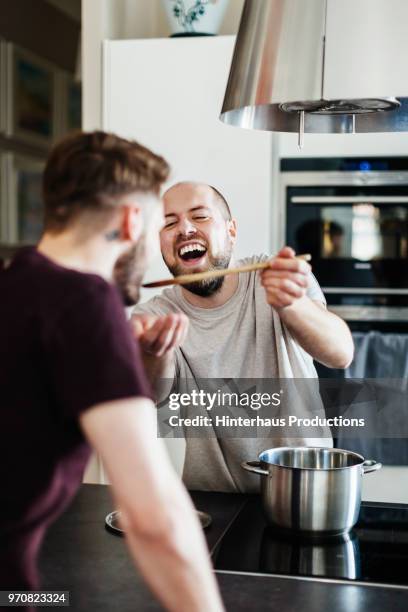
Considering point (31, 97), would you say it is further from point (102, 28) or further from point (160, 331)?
point (160, 331)

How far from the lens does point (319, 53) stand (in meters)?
1.35

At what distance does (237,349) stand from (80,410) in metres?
1.23

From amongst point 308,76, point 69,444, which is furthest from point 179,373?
point 69,444

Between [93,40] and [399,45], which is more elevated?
[93,40]

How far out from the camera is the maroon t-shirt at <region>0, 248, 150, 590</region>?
2.89 feet

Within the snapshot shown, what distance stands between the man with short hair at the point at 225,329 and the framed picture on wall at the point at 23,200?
251 cm

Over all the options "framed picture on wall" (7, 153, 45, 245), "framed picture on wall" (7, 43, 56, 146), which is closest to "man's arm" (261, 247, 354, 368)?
"framed picture on wall" (7, 153, 45, 245)

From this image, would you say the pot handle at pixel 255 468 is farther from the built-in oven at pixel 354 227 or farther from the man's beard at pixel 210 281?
the built-in oven at pixel 354 227

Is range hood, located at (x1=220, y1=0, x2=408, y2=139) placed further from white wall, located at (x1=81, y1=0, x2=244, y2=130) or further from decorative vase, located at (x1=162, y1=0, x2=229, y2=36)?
white wall, located at (x1=81, y1=0, x2=244, y2=130)

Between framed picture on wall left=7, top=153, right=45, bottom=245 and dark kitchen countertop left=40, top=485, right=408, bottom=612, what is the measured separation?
128 inches

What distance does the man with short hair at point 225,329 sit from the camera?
195cm

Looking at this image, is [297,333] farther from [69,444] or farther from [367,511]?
[69,444]

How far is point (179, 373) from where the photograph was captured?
6.85ft

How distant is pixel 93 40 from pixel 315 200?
1.04m
